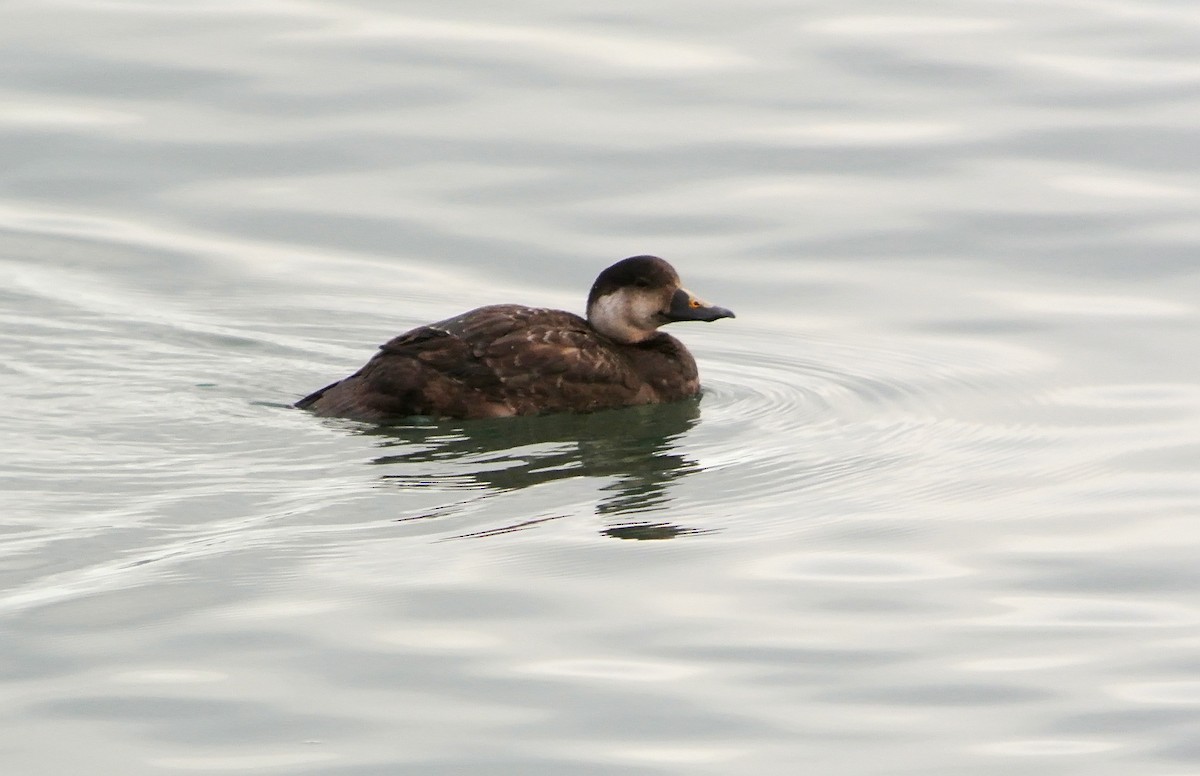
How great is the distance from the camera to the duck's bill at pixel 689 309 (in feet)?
35.8

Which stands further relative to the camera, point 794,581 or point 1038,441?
point 1038,441

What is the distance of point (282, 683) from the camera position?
21.5 feet

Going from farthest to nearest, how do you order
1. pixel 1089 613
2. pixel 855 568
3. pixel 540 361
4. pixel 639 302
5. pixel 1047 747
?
pixel 639 302
pixel 540 361
pixel 855 568
pixel 1089 613
pixel 1047 747

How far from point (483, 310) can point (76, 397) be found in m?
1.97

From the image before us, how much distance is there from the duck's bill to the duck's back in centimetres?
31

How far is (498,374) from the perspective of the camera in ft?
33.4

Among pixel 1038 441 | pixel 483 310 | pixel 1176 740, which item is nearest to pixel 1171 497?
pixel 1038 441

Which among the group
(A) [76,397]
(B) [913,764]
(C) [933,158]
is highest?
(C) [933,158]

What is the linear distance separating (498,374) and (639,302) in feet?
3.54

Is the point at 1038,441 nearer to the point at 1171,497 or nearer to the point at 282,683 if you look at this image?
the point at 1171,497

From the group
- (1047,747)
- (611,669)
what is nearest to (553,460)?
(611,669)

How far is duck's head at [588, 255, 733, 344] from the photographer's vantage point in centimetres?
1083

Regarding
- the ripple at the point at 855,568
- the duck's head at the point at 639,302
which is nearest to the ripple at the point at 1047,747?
the ripple at the point at 855,568

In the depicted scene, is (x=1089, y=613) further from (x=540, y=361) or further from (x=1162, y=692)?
(x=540, y=361)
